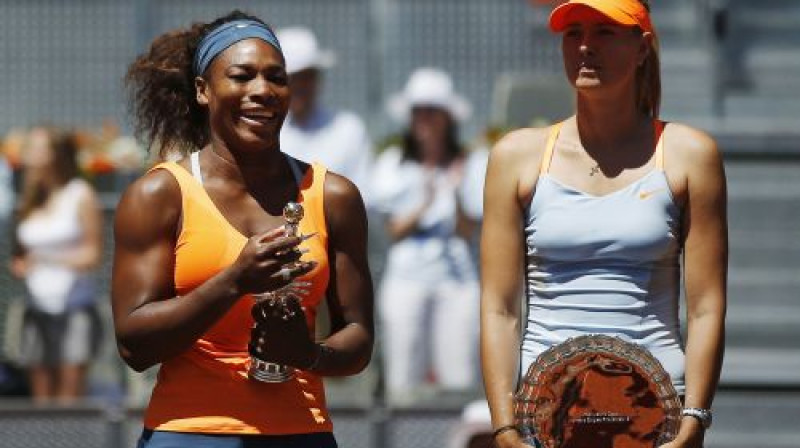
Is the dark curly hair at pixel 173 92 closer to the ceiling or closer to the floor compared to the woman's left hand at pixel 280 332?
closer to the ceiling

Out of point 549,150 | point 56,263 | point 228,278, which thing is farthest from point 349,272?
point 56,263

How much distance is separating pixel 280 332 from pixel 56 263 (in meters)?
5.78

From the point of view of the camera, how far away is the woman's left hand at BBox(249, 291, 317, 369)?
4.28 metres

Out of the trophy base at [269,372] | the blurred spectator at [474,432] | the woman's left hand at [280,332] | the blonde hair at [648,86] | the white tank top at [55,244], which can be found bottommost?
the blurred spectator at [474,432]

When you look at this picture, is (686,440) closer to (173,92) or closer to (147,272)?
(147,272)

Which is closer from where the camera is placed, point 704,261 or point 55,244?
point 704,261

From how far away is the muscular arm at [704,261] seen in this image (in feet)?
14.9

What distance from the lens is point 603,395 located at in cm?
450

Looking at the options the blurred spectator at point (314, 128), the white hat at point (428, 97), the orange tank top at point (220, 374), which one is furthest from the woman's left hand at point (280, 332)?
the white hat at point (428, 97)

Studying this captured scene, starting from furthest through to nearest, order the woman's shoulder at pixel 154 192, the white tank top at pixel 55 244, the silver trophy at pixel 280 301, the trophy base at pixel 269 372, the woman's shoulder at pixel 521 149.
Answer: the white tank top at pixel 55 244 < the woman's shoulder at pixel 521 149 < the woman's shoulder at pixel 154 192 < the trophy base at pixel 269 372 < the silver trophy at pixel 280 301

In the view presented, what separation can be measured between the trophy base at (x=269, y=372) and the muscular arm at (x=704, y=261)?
3.17ft

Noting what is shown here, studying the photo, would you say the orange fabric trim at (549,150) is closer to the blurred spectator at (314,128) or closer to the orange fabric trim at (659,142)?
the orange fabric trim at (659,142)

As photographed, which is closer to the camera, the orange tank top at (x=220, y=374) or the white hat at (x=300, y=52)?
the orange tank top at (x=220, y=374)

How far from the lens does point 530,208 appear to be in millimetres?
4668
